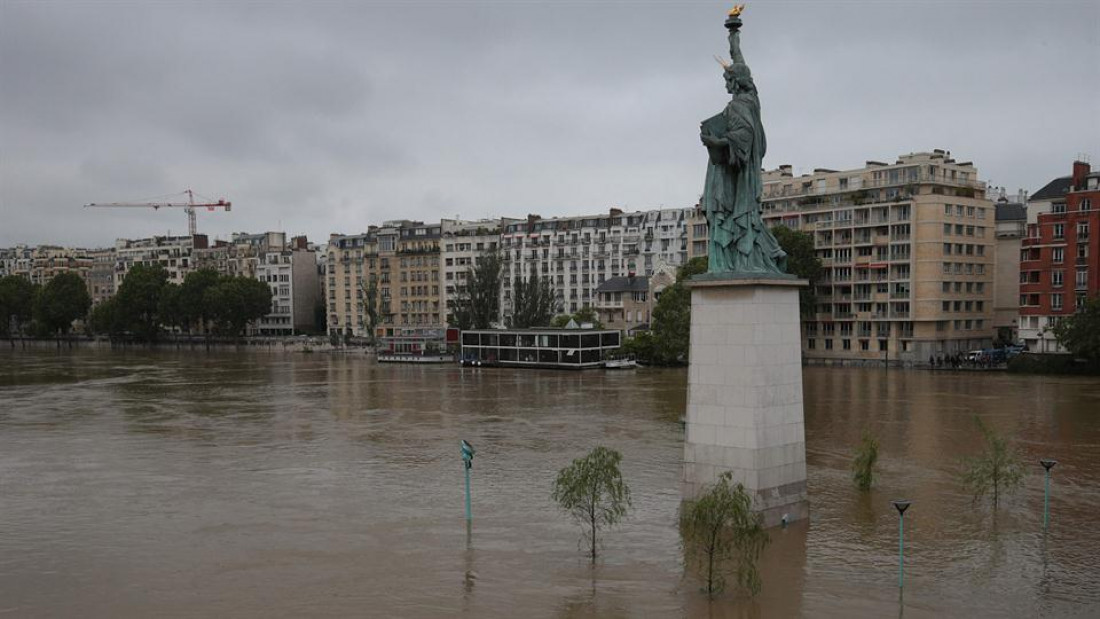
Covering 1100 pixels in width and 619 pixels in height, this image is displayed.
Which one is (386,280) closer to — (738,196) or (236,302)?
(236,302)

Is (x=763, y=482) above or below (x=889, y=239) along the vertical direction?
below

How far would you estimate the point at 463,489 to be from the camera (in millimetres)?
35125

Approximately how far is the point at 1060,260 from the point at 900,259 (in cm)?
1470

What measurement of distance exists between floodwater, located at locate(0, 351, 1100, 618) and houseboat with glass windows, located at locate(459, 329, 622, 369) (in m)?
32.7

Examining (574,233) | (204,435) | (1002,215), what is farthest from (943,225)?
(204,435)

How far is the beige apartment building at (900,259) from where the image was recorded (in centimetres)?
9181

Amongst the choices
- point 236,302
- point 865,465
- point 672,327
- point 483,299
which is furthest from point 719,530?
point 236,302

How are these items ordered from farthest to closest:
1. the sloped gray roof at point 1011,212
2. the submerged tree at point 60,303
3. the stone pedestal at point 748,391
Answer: the submerged tree at point 60,303, the sloped gray roof at point 1011,212, the stone pedestal at point 748,391

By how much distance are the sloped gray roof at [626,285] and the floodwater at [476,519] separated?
5613 centimetres

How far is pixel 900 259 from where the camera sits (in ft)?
306

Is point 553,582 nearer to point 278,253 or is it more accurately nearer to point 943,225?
point 943,225

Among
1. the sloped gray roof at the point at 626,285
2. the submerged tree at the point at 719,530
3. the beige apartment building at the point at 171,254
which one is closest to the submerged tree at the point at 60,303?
the beige apartment building at the point at 171,254

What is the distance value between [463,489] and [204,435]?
22.0 m

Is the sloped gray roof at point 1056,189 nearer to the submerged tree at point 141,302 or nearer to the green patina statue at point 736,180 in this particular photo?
the green patina statue at point 736,180
